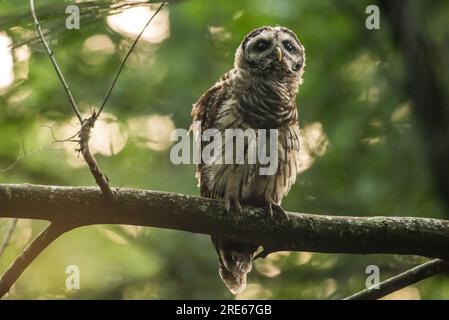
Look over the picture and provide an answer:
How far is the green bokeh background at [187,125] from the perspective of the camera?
15.1 ft

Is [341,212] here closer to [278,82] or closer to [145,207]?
[278,82]

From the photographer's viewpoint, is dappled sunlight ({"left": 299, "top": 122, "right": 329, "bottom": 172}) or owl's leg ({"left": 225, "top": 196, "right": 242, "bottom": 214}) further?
dappled sunlight ({"left": 299, "top": 122, "right": 329, "bottom": 172})

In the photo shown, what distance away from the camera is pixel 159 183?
16.7 ft

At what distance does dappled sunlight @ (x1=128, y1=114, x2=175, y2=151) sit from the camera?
5.32 m

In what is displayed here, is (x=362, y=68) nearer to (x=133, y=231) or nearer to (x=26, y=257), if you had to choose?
(x=133, y=231)

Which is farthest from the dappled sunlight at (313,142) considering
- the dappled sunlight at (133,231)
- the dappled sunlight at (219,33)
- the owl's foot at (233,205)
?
the owl's foot at (233,205)

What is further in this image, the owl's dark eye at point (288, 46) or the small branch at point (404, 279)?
the owl's dark eye at point (288, 46)

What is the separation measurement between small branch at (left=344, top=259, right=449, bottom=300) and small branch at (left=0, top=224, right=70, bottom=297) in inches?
45.4

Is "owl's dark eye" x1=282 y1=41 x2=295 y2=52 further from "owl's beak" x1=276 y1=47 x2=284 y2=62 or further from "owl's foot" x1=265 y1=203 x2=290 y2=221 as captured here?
"owl's foot" x1=265 y1=203 x2=290 y2=221

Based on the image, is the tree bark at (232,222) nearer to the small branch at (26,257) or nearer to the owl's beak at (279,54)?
the small branch at (26,257)

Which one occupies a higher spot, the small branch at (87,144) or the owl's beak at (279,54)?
the owl's beak at (279,54)

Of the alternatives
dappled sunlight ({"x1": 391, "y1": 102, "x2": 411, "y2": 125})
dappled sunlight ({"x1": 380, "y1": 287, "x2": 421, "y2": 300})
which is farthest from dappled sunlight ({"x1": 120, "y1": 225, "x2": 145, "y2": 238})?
dappled sunlight ({"x1": 391, "y1": 102, "x2": 411, "y2": 125})

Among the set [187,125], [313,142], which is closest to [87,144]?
[313,142]

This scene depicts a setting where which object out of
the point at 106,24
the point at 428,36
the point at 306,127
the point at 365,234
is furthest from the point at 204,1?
the point at 365,234
